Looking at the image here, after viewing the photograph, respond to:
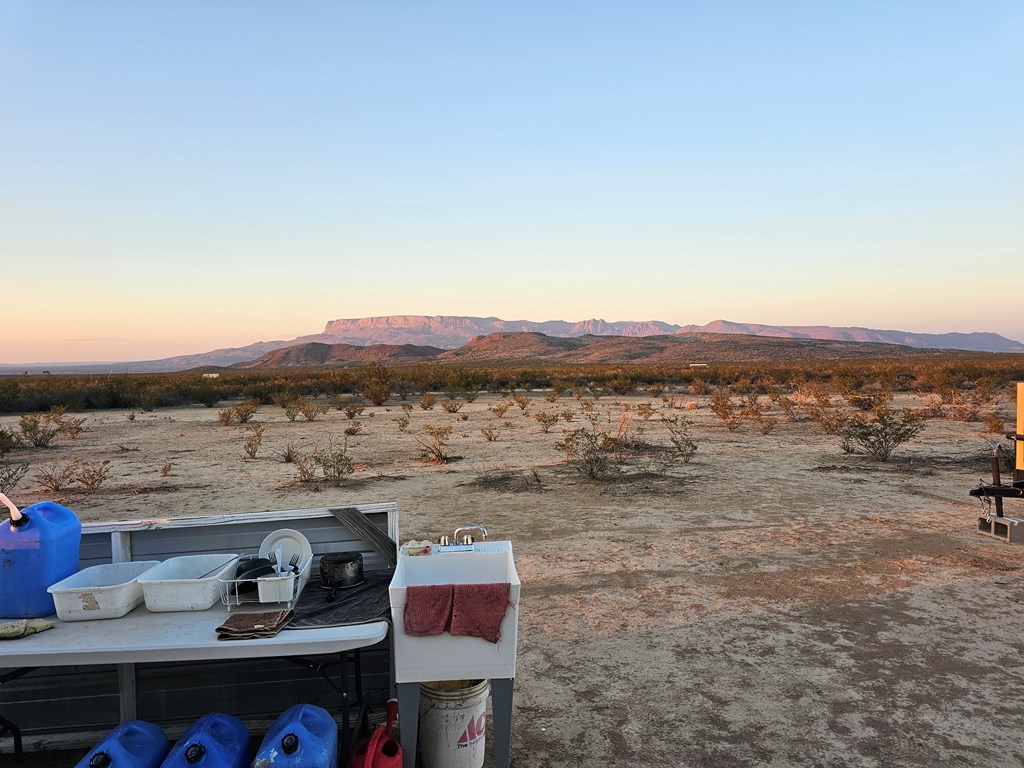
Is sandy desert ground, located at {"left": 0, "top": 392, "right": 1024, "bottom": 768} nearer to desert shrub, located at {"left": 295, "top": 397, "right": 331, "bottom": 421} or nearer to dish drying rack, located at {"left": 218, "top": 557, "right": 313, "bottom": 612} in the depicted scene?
dish drying rack, located at {"left": 218, "top": 557, "right": 313, "bottom": 612}

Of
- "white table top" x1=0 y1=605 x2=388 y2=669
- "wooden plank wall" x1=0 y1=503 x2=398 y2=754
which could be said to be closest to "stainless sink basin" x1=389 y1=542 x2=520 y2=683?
"white table top" x1=0 y1=605 x2=388 y2=669

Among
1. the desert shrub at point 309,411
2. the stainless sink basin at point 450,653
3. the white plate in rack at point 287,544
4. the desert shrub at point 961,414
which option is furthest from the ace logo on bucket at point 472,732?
the desert shrub at point 961,414

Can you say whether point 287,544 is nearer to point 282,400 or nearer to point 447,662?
point 447,662

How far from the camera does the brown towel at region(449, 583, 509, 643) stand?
319 cm

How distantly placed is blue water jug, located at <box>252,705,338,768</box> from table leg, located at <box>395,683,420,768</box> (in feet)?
1.11

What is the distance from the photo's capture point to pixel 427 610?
125 inches

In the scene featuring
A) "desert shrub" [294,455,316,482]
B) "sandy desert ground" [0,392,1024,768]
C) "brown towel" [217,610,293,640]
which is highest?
"brown towel" [217,610,293,640]

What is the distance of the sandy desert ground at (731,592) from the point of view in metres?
4.06

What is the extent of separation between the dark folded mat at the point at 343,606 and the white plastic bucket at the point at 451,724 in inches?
22.7

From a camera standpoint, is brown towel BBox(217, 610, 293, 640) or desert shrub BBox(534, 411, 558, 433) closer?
brown towel BBox(217, 610, 293, 640)

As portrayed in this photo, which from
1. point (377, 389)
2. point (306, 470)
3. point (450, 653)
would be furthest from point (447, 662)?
point (377, 389)

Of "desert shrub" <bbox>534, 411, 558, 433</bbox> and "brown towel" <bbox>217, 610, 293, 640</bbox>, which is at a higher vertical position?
"brown towel" <bbox>217, 610, 293, 640</bbox>

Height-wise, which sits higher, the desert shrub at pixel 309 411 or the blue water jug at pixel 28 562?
the blue water jug at pixel 28 562

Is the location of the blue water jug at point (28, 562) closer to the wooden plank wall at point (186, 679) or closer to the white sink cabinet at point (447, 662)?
the wooden plank wall at point (186, 679)
